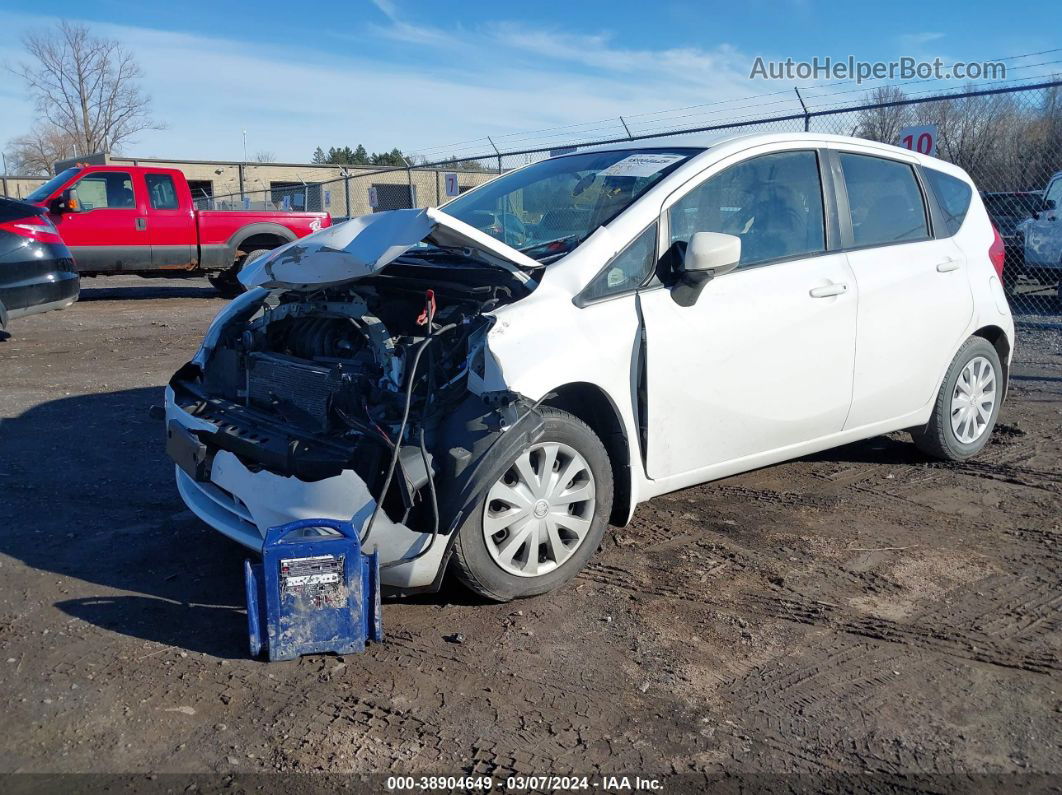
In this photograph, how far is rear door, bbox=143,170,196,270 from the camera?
1423 cm

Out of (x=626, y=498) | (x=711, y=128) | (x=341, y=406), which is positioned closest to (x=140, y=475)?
(x=341, y=406)

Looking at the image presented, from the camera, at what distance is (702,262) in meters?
3.92

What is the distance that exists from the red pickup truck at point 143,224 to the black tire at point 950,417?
36.5ft

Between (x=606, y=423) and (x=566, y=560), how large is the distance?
594 millimetres

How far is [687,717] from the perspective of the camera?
9.70 ft

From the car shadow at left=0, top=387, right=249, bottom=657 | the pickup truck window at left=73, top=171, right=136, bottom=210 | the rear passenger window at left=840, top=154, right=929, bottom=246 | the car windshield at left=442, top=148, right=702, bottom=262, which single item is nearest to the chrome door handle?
the rear passenger window at left=840, top=154, right=929, bottom=246

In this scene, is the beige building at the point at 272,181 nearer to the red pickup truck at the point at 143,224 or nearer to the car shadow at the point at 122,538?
the red pickup truck at the point at 143,224

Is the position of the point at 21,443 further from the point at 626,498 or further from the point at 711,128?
the point at 711,128

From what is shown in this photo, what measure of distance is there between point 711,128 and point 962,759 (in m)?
9.22

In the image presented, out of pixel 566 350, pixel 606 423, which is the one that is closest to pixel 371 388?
pixel 566 350

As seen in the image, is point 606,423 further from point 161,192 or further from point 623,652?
point 161,192

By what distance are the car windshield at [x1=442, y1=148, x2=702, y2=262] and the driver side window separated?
0.72ft

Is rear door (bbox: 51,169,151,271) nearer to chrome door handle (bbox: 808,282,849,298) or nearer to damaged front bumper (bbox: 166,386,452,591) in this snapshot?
damaged front bumper (bbox: 166,386,452,591)

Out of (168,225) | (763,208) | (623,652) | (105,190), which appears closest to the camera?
(623,652)
